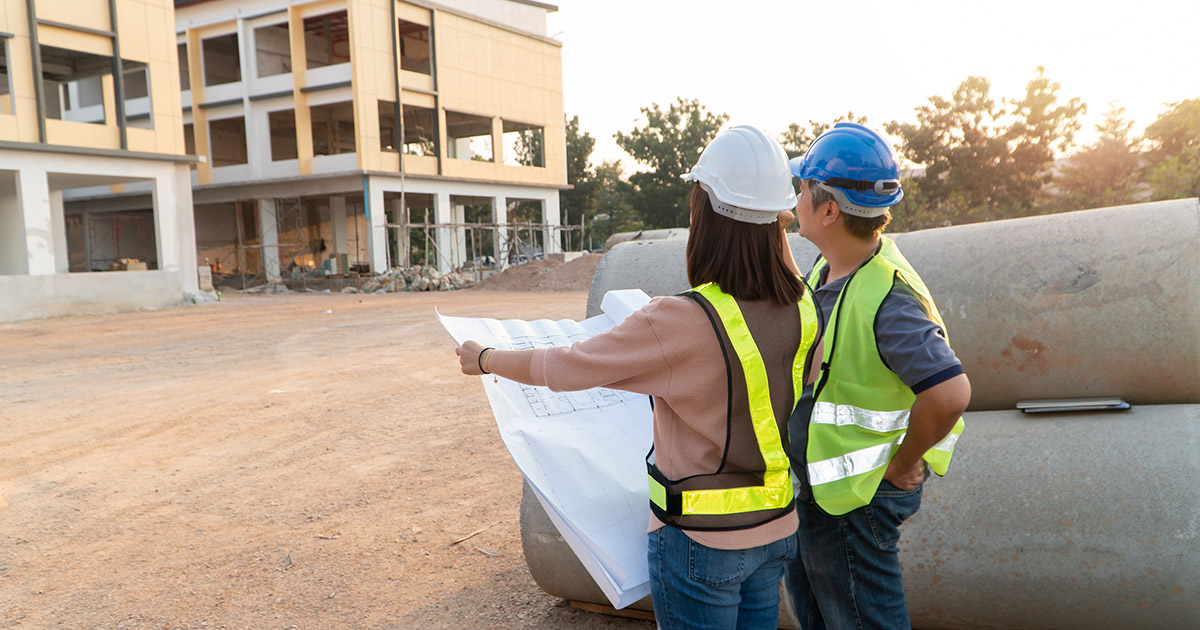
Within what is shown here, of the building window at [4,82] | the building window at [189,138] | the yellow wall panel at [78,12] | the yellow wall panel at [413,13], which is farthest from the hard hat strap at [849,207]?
the building window at [189,138]

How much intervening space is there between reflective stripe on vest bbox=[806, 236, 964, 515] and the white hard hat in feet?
0.92

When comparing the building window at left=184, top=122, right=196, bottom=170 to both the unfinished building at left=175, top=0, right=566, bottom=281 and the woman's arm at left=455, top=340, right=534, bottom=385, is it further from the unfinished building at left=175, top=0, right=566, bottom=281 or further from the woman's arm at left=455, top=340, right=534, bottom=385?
the woman's arm at left=455, top=340, right=534, bottom=385

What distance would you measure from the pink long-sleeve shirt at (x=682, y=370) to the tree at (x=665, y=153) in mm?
45024

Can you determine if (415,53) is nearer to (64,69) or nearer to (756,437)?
(64,69)

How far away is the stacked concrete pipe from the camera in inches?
88.7

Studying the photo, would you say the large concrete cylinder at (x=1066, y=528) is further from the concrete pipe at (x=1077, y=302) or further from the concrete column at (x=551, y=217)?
the concrete column at (x=551, y=217)

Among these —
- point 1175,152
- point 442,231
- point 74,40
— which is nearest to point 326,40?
point 442,231

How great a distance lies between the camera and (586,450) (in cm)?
201

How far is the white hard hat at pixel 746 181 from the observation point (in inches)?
61.7

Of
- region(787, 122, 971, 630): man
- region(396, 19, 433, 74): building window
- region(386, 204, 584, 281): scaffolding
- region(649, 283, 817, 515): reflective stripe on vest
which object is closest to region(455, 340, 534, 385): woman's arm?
region(649, 283, 817, 515): reflective stripe on vest

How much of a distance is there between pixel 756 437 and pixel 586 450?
55cm

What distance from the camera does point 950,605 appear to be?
7.97 ft

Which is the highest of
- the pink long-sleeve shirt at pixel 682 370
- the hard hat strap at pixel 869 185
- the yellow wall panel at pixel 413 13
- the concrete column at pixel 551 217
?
the yellow wall panel at pixel 413 13

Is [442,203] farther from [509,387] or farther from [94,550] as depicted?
[509,387]
